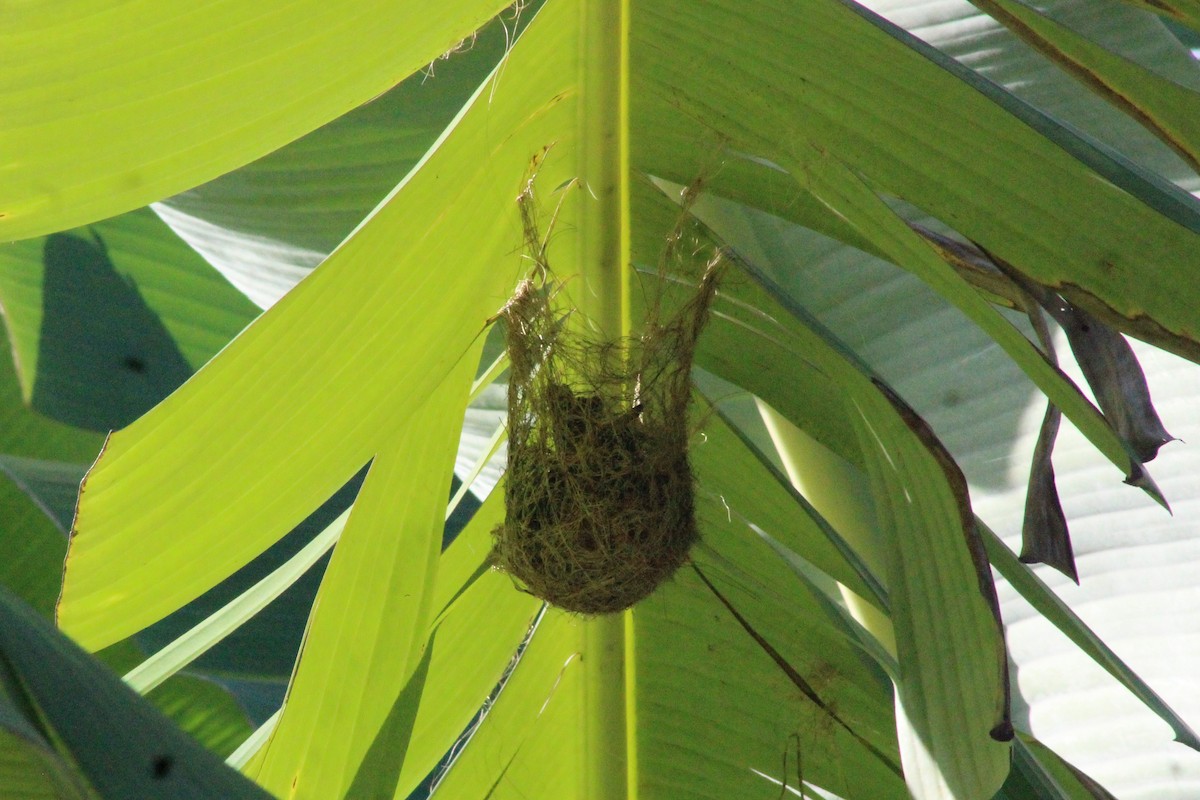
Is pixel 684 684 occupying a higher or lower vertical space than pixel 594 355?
lower

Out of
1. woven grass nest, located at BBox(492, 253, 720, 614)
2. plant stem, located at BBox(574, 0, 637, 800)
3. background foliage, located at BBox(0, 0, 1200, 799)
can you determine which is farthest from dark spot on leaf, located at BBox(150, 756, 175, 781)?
plant stem, located at BBox(574, 0, 637, 800)

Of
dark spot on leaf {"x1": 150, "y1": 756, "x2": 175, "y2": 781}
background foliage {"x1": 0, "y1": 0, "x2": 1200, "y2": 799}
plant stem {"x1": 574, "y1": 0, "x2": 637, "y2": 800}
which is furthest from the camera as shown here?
plant stem {"x1": 574, "y1": 0, "x2": 637, "y2": 800}

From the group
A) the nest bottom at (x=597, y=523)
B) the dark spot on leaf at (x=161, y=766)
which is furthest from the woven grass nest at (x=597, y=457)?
the dark spot on leaf at (x=161, y=766)

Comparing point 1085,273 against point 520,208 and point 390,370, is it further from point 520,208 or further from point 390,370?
point 390,370

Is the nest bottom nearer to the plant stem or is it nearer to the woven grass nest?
the woven grass nest

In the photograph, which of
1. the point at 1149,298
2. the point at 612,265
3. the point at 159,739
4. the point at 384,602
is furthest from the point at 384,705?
the point at 1149,298

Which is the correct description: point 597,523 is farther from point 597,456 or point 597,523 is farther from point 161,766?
point 161,766

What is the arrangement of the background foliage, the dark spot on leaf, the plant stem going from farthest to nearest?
the plant stem → the background foliage → the dark spot on leaf
